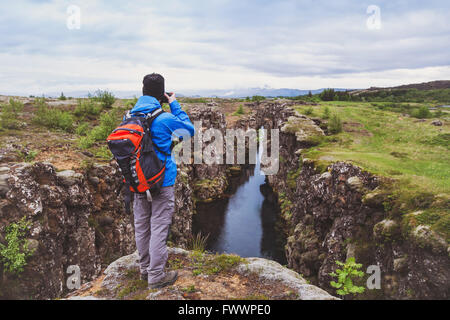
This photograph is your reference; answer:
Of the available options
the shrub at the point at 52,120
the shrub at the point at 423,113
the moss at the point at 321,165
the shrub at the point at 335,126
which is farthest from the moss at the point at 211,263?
the shrub at the point at 423,113

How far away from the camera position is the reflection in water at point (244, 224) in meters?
31.0

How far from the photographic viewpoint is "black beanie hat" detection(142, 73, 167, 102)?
5.44 meters

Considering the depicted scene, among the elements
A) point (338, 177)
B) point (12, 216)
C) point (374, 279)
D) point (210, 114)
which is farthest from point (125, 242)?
point (210, 114)

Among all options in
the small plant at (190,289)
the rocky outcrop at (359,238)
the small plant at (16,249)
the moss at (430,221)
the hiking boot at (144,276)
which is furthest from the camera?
the moss at (430,221)

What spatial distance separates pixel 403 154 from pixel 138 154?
59.4 feet

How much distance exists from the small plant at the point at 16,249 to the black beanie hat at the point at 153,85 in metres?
6.49

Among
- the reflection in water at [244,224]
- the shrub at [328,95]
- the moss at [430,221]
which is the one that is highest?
the shrub at [328,95]

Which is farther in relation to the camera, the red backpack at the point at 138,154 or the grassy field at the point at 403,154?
the grassy field at the point at 403,154

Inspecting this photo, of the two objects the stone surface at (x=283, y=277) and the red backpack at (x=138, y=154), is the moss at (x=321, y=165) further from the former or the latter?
the red backpack at (x=138, y=154)

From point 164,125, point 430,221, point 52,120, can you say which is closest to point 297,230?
point 430,221

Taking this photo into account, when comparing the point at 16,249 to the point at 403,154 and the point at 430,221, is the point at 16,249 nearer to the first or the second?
the point at 430,221

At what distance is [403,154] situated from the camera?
16.4m

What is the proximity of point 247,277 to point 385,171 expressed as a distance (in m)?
10.8

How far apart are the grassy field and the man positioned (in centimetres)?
918
